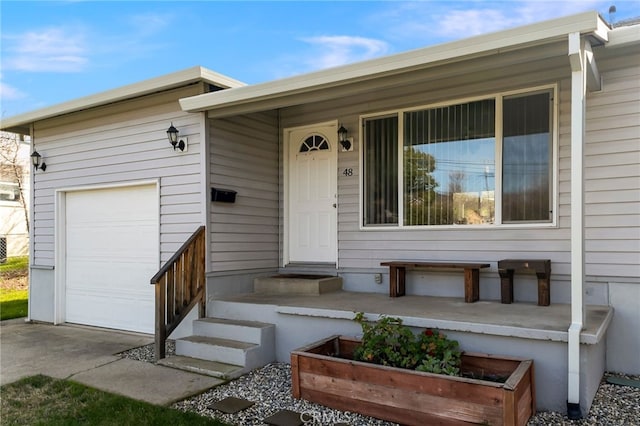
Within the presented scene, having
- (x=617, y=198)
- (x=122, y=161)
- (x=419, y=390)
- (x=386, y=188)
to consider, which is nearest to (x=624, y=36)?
(x=617, y=198)

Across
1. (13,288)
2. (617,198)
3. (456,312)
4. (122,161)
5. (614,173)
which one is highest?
(122,161)

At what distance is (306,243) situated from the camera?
227 inches

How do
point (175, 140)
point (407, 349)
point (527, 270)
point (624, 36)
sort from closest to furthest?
1. point (407, 349)
2. point (624, 36)
3. point (527, 270)
4. point (175, 140)

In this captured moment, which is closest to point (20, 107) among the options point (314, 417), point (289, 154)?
point (289, 154)

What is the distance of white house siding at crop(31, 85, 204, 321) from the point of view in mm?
5137

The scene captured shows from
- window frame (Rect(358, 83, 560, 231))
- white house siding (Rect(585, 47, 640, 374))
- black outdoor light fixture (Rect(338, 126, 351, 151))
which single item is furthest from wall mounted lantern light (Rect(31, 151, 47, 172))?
white house siding (Rect(585, 47, 640, 374))

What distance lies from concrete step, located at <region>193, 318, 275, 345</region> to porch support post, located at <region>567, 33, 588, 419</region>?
2.48 meters

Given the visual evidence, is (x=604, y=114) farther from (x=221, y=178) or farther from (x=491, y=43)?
(x=221, y=178)

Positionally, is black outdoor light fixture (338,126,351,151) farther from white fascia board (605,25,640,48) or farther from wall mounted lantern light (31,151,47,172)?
wall mounted lantern light (31,151,47,172)

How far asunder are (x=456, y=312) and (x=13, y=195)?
15.1 meters

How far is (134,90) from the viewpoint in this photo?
5.27 meters

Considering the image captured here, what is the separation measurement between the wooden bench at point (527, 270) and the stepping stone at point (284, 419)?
7.45 feet

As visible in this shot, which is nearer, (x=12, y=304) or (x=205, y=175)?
(x=205, y=175)

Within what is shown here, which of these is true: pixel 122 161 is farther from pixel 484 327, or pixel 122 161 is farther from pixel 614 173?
pixel 614 173
